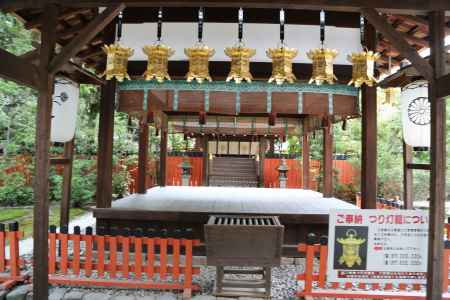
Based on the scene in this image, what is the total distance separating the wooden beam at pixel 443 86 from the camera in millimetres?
3402

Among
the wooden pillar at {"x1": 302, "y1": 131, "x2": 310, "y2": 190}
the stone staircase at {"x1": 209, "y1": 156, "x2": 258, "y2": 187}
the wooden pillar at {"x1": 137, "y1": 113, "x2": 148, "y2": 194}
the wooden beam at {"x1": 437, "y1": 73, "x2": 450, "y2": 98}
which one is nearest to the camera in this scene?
the wooden beam at {"x1": 437, "y1": 73, "x2": 450, "y2": 98}

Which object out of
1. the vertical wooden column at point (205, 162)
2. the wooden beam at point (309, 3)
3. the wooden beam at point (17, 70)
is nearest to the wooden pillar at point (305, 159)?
the vertical wooden column at point (205, 162)

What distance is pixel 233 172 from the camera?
1644 cm

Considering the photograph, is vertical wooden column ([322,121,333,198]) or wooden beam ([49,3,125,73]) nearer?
wooden beam ([49,3,125,73])

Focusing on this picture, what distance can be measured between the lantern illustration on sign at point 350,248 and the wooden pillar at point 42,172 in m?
3.72

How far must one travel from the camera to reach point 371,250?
4.36 meters

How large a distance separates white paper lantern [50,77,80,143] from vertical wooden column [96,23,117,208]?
0.60 meters

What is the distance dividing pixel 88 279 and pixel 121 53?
3411 millimetres

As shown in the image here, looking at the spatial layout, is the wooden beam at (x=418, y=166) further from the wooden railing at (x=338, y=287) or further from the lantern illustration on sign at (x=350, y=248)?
the lantern illustration on sign at (x=350, y=248)

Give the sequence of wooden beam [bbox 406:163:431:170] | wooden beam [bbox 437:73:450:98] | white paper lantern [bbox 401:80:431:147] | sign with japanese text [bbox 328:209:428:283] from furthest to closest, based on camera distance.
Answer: white paper lantern [bbox 401:80:431:147] < wooden beam [bbox 406:163:431:170] < sign with japanese text [bbox 328:209:428:283] < wooden beam [bbox 437:73:450:98]

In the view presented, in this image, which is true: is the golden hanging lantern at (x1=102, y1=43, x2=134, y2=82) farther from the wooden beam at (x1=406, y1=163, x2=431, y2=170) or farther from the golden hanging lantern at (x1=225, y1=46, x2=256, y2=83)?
the wooden beam at (x1=406, y1=163, x2=431, y2=170)

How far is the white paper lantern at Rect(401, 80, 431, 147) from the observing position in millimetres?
5414

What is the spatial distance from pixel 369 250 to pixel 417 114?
2.56 meters

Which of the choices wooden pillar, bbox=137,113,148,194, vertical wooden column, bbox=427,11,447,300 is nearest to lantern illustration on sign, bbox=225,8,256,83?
vertical wooden column, bbox=427,11,447,300
